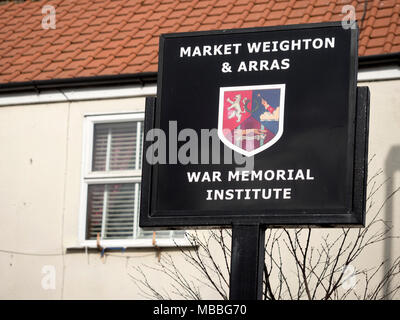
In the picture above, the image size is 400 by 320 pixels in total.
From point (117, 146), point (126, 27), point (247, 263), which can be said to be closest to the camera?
point (247, 263)

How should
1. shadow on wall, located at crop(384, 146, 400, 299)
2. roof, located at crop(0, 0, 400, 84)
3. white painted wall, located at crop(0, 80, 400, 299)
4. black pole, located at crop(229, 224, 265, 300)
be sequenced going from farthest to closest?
roof, located at crop(0, 0, 400, 84), white painted wall, located at crop(0, 80, 400, 299), shadow on wall, located at crop(384, 146, 400, 299), black pole, located at crop(229, 224, 265, 300)

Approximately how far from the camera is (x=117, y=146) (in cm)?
1021

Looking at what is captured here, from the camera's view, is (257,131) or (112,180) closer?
(257,131)

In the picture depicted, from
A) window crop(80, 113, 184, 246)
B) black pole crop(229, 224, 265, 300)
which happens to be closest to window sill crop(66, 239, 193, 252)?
window crop(80, 113, 184, 246)

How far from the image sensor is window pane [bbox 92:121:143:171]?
10.1 metres

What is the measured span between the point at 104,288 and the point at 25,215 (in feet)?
4.32

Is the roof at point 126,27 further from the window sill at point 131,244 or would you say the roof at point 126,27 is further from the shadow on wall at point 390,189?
the window sill at point 131,244

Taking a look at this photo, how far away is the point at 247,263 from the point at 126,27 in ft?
22.7

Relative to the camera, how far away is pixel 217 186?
5.21 m

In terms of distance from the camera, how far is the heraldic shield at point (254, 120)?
5.14m

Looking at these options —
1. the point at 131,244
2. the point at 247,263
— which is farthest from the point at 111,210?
the point at 247,263

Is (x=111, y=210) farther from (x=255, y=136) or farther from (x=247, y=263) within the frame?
(x=247, y=263)

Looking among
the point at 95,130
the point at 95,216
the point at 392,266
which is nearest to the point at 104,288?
the point at 95,216

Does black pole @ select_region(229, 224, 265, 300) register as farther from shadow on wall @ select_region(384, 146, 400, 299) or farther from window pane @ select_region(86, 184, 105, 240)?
window pane @ select_region(86, 184, 105, 240)
